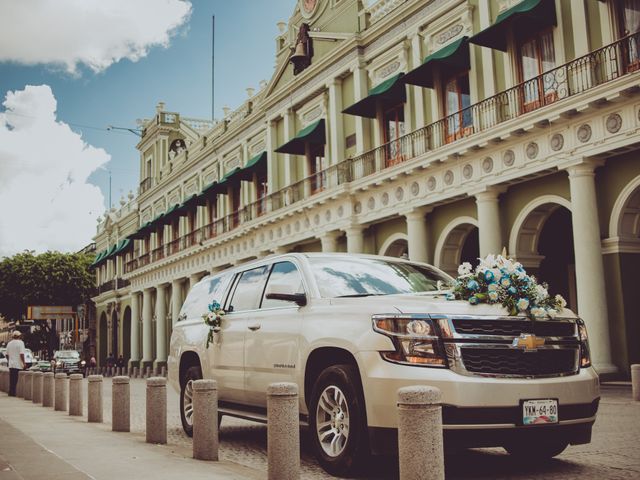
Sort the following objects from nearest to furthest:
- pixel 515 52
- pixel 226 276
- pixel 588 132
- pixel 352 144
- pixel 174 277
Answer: pixel 226 276 → pixel 588 132 → pixel 515 52 → pixel 352 144 → pixel 174 277

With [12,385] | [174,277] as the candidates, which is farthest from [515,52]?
[174,277]

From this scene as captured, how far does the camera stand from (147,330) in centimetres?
4931

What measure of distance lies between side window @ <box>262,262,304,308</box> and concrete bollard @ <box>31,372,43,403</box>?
10555mm

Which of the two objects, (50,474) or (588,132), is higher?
(588,132)

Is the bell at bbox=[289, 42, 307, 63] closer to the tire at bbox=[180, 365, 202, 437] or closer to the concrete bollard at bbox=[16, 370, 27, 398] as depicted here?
the concrete bollard at bbox=[16, 370, 27, 398]

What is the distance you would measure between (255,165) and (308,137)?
18.6 feet

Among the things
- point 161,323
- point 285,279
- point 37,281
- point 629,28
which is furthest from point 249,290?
point 37,281

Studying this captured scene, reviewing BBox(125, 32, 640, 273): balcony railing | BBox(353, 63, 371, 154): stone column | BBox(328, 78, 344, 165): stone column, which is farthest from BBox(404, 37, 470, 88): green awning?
BBox(328, 78, 344, 165): stone column

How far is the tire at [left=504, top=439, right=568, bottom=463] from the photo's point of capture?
6793 mm

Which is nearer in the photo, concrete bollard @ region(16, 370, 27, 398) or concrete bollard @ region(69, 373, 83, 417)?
concrete bollard @ region(69, 373, 83, 417)

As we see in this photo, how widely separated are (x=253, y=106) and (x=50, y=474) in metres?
31.1

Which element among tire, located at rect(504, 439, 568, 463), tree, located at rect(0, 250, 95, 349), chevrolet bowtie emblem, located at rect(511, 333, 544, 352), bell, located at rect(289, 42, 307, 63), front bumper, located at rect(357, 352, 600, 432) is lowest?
tire, located at rect(504, 439, 568, 463)

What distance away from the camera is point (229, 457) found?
8.18 m

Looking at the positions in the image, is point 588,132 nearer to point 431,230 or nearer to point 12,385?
point 431,230
